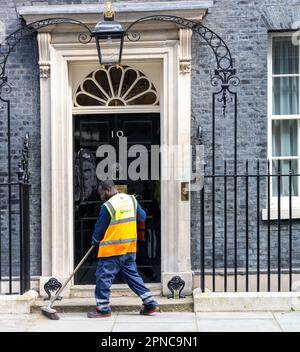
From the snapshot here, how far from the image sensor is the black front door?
9188 millimetres

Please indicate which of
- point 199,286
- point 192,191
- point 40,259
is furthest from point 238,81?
point 40,259

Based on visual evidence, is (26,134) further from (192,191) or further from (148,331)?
(148,331)

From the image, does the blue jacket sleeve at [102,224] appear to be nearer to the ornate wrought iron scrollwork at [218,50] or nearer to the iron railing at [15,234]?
Answer: the iron railing at [15,234]

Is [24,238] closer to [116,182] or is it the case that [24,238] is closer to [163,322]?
[116,182]

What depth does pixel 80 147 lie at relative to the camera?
9211 mm

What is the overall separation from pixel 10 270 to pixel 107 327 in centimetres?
162

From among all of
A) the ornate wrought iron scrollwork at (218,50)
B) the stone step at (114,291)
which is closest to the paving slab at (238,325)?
the stone step at (114,291)

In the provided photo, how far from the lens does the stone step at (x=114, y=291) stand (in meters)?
8.97

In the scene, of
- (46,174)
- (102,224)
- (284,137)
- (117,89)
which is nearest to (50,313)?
(102,224)

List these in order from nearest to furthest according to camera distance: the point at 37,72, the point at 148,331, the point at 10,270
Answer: the point at 148,331 → the point at 10,270 → the point at 37,72

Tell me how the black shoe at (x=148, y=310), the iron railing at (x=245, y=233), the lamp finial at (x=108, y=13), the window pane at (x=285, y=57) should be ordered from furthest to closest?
the window pane at (x=285, y=57), the iron railing at (x=245, y=233), the lamp finial at (x=108, y=13), the black shoe at (x=148, y=310)

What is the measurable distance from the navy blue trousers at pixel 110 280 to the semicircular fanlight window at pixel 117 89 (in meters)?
2.33

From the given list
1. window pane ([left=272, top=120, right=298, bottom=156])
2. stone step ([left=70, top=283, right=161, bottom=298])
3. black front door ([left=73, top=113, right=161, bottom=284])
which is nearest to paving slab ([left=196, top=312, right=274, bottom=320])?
stone step ([left=70, top=283, right=161, bottom=298])

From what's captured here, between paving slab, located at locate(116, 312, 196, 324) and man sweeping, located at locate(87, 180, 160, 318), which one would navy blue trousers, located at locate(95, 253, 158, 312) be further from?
paving slab, located at locate(116, 312, 196, 324)
